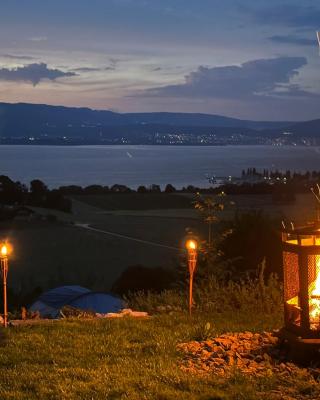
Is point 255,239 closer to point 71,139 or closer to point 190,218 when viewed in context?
point 190,218

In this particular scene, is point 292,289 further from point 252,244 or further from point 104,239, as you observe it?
point 104,239

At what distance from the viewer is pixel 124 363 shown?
5402 millimetres

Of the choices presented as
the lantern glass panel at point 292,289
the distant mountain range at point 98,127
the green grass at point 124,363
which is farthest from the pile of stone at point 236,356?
the distant mountain range at point 98,127

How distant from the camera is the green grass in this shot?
4.73 m

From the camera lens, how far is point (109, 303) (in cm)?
1238

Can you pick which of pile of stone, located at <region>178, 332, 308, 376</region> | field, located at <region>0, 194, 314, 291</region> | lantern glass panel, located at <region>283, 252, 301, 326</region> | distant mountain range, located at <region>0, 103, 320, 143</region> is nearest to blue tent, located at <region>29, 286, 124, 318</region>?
field, located at <region>0, 194, 314, 291</region>

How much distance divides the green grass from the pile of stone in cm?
13

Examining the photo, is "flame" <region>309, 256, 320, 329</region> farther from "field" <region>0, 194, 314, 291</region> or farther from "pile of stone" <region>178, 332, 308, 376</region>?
"field" <region>0, 194, 314, 291</region>

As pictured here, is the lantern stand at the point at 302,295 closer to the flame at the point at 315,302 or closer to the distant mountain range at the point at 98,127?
the flame at the point at 315,302

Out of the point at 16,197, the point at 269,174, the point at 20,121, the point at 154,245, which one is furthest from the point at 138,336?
the point at 20,121

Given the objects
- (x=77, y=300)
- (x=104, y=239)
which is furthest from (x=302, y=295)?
(x=104, y=239)

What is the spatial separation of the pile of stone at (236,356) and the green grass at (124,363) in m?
0.13

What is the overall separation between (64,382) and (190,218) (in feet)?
80.2

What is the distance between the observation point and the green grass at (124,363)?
4727 mm
